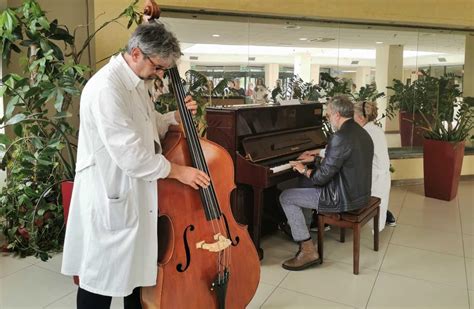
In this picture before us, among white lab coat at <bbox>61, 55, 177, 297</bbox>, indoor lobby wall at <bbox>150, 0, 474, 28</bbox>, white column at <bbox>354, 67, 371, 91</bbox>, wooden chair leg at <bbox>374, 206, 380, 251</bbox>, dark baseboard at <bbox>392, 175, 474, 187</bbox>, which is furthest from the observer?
white column at <bbox>354, 67, 371, 91</bbox>

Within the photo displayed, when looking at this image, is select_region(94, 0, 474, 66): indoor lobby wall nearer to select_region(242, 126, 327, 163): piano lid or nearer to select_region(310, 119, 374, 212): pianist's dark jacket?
select_region(242, 126, 327, 163): piano lid

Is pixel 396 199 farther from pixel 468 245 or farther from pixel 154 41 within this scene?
pixel 154 41

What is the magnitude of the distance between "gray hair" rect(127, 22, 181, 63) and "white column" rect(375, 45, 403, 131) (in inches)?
209

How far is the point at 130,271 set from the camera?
1646 millimetres

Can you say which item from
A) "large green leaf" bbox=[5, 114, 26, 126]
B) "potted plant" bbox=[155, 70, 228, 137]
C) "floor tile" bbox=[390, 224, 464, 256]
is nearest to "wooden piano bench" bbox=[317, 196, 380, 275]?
→ "floor tile" bbox=[390, 224, 464, 256]

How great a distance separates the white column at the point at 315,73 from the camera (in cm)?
600

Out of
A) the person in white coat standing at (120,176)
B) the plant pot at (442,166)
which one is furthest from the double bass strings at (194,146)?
the plant pot at (442,166)

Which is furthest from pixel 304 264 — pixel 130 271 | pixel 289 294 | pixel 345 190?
pixel 130 271

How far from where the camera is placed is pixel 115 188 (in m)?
1.61

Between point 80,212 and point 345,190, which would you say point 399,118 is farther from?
point 80,212

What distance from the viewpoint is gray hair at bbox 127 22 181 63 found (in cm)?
154

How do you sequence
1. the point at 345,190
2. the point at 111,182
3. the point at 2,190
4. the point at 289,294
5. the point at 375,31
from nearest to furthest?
the point at 111,182
the point at 289,294
the point at 345,190
the point at 2,190
the point at 375,31

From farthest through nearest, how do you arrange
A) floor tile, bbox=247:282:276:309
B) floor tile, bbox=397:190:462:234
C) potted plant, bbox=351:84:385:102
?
1. potted plant, bbox=351:84:385:102
2. floor tile, bbox=397:190:462:234
3. floor tile, bbox=247:282:276:309

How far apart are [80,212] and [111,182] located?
213 millimetres
